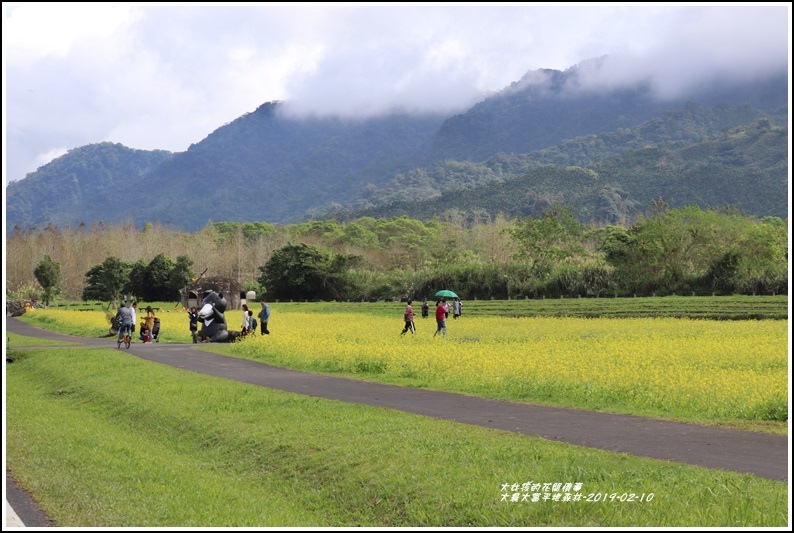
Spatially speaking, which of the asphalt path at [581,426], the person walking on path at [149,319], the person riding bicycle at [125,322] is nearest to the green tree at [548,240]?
the person walking on path at [149,319]

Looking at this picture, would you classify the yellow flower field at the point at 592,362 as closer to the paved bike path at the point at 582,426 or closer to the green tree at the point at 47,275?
the paved bike path at the point at 582,426

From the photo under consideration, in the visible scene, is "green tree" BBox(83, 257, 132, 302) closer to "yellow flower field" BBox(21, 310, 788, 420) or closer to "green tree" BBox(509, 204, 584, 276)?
"green tree" BBox(509, 204, 584, 276)

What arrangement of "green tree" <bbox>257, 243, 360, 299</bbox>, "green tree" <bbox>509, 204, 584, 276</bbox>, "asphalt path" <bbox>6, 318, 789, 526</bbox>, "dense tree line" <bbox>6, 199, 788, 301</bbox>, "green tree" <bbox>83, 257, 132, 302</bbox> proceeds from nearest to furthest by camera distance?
"asphalt path" <bbox>6, 318, 789, 526</bbox>
"dense tree line" <bbox>6, 199, 788, 301</bbox>
"green tree" <bbox>509, 204, 584, 276</bbox>
"green tree" <bbox>257, 243, 360, 299</bbox>
"green tree" <bbox>83, 257, 132, 302</bbox>

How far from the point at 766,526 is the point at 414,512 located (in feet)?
11.0

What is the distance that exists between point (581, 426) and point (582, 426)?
0.05 ft

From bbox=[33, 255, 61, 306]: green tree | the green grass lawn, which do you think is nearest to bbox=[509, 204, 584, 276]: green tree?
bbox=[33, 255, 61, 306]: green tree

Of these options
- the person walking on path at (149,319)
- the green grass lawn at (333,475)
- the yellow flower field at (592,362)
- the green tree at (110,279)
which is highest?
the green tree at (110,279)

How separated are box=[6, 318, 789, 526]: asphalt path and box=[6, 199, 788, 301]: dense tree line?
41264mm

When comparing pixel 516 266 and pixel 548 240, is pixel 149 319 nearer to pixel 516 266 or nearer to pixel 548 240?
pixel 516 266

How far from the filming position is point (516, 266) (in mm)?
68562

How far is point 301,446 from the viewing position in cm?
1184

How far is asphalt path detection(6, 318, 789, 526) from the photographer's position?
10.5 meters

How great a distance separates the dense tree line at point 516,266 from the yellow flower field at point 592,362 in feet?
74.2

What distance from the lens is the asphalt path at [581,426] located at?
1049cm
